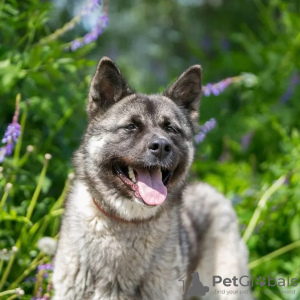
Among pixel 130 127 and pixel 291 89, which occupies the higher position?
pixel 130 127

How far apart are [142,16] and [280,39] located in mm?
6798

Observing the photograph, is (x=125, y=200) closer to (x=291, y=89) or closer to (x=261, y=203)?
(x=261, y=203)

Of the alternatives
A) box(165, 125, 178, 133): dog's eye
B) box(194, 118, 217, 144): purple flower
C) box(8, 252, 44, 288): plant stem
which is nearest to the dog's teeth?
box(165, 125, 178, 133): dog's eye

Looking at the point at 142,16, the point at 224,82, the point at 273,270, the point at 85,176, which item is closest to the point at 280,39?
the point at 224,82

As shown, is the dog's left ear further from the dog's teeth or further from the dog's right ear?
the dog's teeth

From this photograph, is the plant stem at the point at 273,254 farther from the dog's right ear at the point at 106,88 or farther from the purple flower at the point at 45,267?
the dog's right ear at the point at 106,88

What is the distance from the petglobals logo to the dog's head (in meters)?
1.03

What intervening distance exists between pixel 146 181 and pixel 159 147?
25 centimetres

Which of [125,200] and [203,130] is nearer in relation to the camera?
[125,200]

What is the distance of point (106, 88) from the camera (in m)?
3.91

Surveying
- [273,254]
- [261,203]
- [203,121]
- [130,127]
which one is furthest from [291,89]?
[130,127]

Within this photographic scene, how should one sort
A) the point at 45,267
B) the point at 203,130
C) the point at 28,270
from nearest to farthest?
the point at 45,267, the point at 28,270, the point at 203,130

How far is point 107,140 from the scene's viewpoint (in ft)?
12.0

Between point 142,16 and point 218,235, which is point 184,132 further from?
point 142,16
